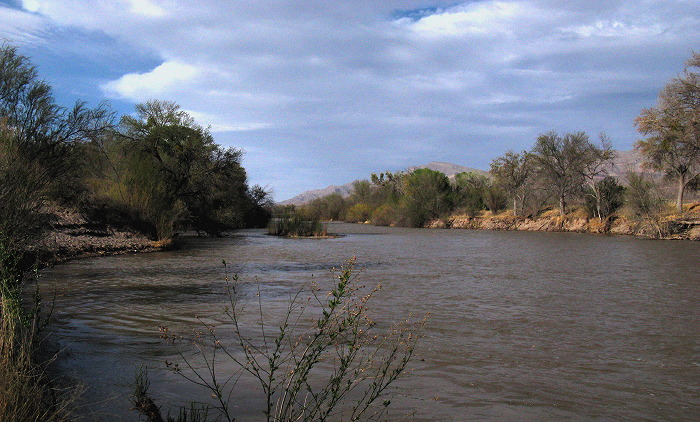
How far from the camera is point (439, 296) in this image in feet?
33.8

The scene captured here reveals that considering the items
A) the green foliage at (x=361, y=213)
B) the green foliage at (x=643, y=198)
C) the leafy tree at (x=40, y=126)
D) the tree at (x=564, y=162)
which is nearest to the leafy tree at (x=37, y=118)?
the leafy tree at (x=40, y=126)

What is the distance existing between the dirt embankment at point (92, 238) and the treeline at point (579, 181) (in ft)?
56.2

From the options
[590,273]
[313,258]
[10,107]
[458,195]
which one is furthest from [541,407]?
[458,195]

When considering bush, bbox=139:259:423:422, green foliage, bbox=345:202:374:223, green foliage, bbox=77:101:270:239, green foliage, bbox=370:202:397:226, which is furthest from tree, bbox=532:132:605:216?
bush, bbox=139:259:423:422

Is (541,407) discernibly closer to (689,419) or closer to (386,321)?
(689,419)

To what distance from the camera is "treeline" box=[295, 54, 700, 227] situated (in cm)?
3309

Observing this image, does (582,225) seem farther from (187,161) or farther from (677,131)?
(187,161)

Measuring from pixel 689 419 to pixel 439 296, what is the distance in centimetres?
628

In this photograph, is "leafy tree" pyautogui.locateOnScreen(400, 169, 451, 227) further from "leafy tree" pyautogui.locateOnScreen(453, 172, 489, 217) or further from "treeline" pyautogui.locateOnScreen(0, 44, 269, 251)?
"treeline" pyautogui.locateOnScreen(0, 44, 269, 251)

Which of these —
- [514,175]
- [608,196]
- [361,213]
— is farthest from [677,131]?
[361,213]

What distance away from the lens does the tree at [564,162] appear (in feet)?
149

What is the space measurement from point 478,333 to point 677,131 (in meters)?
35.7

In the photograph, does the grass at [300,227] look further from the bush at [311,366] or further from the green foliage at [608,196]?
the bush at [311,366]

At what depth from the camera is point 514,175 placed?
55.6 m
